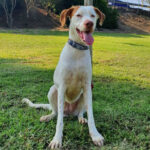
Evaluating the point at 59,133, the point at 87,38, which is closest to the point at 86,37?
the point at 87,38

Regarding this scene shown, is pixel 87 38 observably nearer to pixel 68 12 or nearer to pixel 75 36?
pixel 75 36

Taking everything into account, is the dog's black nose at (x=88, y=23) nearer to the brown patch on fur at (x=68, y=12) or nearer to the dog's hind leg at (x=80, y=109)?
the brown patch on fur at (x=68, y=12)

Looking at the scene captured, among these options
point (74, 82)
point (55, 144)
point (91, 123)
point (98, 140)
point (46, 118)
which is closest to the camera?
point (55, 144)

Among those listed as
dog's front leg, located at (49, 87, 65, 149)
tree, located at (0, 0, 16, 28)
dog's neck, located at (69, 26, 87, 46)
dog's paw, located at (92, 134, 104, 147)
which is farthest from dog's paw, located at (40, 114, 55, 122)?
tree, located at (0, 0, 16, 28)

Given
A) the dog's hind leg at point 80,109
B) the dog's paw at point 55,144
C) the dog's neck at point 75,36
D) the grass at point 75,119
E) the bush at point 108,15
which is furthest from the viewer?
the bush at point 108,15

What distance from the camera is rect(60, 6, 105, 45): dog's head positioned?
240cm

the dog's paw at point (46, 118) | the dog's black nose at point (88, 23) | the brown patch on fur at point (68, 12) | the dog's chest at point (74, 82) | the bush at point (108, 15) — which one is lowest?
the dog's paw at point (46, 118)

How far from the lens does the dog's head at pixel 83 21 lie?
7.88 feet

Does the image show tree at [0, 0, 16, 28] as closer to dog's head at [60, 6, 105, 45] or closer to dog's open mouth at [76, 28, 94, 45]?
dog's head at [60, 6, 105, 45]

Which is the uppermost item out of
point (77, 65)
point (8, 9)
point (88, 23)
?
point (8, 9)

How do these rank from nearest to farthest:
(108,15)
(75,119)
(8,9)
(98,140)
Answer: (98,140)
(75,119)
(8,9)
(108,15)

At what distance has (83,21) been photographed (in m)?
2.40

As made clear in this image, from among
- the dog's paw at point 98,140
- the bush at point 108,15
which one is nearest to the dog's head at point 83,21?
the dog's paw at point 98,140

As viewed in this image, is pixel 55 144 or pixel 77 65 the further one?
pixel 77 65
